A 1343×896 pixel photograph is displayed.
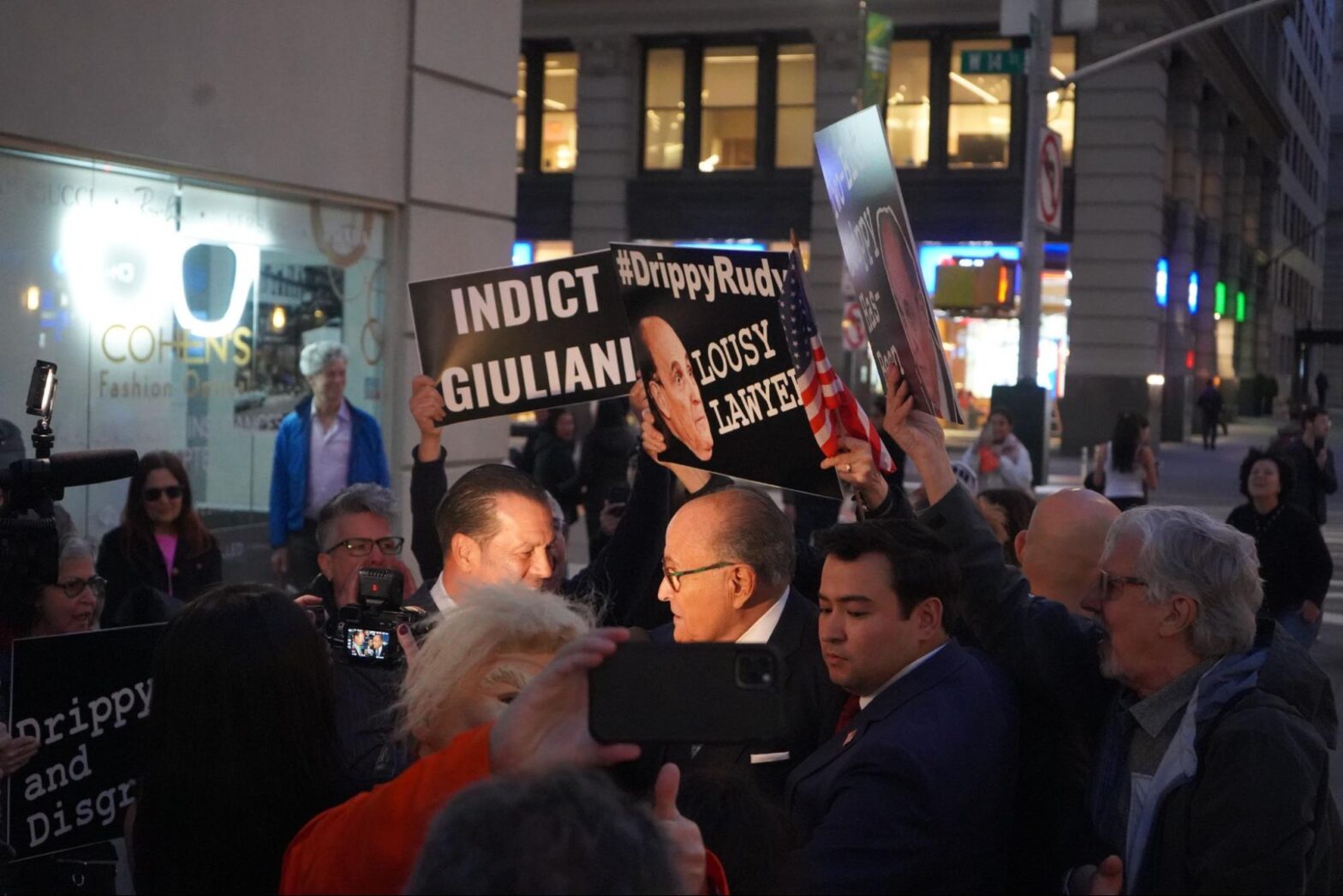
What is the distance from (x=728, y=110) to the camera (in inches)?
1222

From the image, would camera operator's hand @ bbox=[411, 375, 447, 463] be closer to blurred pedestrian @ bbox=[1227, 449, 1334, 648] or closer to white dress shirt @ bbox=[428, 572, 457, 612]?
white dress shirt @ bbox=[428, 572, 457, 612]

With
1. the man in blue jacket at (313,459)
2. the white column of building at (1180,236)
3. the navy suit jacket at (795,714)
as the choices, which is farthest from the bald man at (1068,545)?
the white column of building at (1180,236)

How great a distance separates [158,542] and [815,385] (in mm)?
3386

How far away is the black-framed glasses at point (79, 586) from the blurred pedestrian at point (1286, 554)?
6494 millimetres

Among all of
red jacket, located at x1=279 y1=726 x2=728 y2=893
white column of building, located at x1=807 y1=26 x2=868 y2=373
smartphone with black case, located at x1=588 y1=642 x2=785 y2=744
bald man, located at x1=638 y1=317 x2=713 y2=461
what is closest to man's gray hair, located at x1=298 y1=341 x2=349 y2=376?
bald man, located at x1=638 y1=317 x2=713 y2=461

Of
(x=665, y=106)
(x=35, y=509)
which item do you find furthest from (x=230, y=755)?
(x=665, y=106)

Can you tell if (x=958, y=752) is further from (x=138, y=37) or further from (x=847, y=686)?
(x=138, y=37)

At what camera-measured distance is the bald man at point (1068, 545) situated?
421 centimetres

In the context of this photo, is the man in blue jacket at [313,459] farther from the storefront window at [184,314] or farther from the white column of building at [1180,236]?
the white column of building at [1180,236]

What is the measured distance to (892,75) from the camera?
101 feet

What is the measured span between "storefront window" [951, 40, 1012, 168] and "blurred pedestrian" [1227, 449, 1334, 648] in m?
21.7

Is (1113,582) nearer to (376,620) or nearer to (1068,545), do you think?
(1068,545)

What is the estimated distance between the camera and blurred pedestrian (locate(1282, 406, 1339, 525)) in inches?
520

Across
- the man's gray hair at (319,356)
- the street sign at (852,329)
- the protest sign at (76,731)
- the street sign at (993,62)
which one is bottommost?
the protest sign at (76,731)
